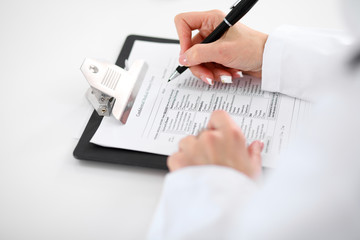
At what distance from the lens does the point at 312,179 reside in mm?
421

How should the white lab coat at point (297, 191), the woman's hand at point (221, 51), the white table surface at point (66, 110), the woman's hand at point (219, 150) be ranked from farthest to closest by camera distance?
the woman's hand at point (221, 51) < the white table surface at point (66, 110) < the woman's hand at point (219, 150) < the white lab coat at point (297, 191)

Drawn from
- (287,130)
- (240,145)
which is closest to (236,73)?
(287,130)

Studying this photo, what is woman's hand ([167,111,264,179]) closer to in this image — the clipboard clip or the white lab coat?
the white lab coat

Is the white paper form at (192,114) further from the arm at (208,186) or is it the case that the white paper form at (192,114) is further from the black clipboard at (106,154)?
the arm at (208,186)

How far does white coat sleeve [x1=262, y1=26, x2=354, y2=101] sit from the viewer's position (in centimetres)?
71

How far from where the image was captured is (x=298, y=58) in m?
0.72

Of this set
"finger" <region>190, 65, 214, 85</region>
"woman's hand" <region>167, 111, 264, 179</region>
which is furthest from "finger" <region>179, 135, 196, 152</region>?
"finger" <region>190, 65, 214, 85</region>

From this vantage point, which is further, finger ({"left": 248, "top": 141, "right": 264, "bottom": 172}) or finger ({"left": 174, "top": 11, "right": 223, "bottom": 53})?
finger ({"left": 174, "top": 11, "right": 223, "bottom": 53})

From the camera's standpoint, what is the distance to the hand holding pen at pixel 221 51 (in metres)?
0.75

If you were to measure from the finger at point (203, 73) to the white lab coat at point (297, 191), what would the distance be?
0.30 meters

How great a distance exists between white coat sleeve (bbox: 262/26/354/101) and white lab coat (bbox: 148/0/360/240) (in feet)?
0.81

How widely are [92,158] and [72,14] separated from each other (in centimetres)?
52

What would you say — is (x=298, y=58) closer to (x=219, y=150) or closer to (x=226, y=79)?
(x=226, y=79)

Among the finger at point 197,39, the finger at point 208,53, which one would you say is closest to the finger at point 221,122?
the finger at point 208,53
